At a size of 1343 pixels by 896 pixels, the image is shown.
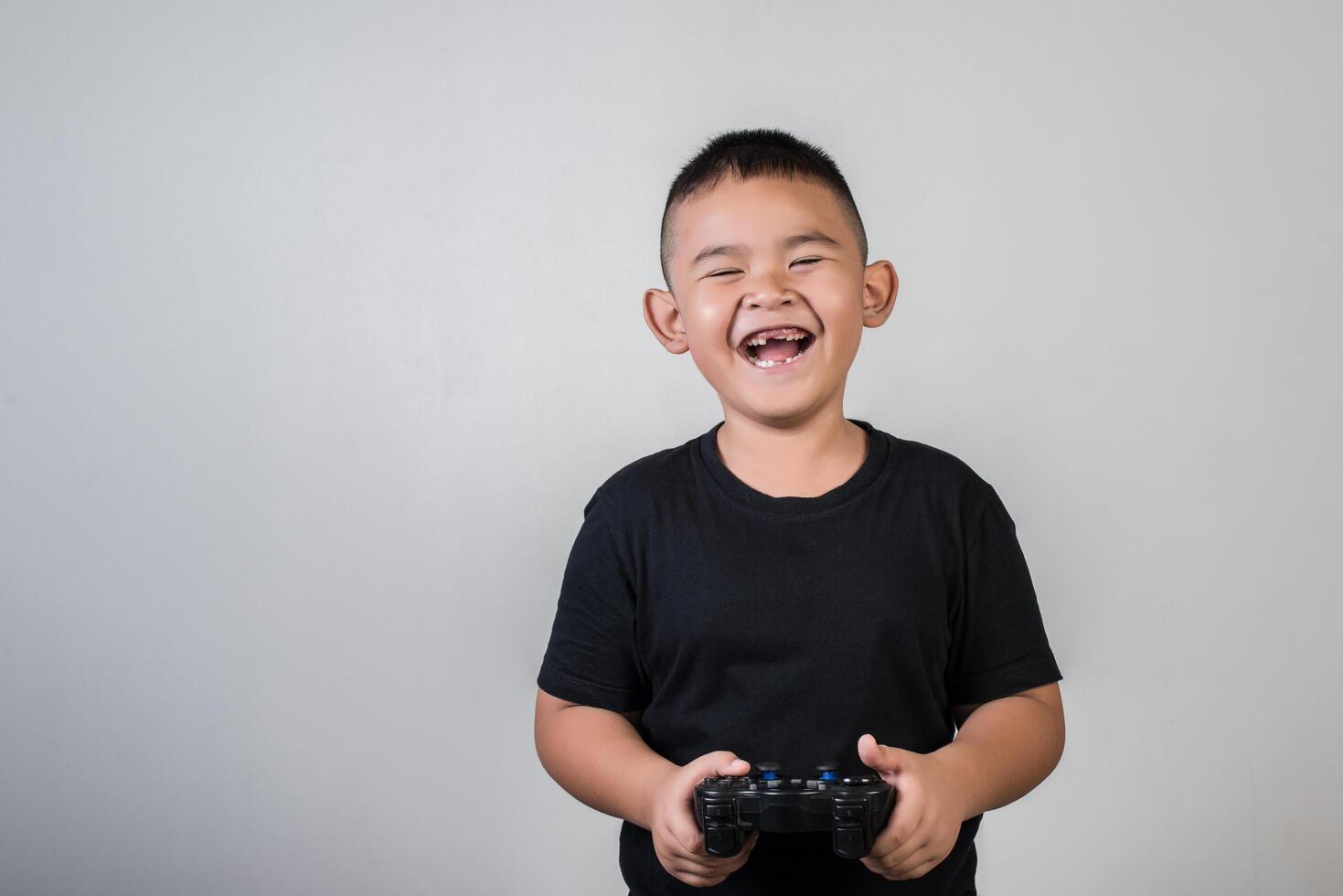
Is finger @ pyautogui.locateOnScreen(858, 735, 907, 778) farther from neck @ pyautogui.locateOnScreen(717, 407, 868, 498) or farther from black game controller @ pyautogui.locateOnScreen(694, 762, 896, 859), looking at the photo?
neck @ pyautogui.locateOnScreen(717, 407, 868, 498)

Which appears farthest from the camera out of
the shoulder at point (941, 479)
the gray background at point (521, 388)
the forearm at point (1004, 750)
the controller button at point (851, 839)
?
the gray background at point (521, 388)

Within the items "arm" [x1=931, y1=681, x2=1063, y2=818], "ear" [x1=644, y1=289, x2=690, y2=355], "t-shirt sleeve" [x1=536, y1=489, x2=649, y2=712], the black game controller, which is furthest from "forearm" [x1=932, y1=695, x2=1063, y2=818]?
"ear" [x1=644, y1=289, x2=690, y2=355]

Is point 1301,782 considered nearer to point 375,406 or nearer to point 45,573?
point 375,406

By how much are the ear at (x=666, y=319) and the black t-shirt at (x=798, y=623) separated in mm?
88

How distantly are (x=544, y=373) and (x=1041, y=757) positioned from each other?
0.66 meters

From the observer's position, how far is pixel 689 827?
2.43 feet

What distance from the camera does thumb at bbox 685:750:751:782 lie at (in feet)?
2.44

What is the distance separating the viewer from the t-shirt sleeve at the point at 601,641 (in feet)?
3.14

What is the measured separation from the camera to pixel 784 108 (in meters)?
1.30

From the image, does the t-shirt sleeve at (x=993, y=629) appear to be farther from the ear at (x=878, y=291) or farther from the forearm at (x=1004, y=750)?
the ear at (x=878, y=291)

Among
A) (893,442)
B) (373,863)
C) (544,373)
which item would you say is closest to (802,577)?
(893,442)

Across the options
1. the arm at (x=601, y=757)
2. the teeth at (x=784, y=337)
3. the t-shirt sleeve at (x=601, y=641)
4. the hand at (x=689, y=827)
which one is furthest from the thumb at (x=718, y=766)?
the teeth at (x=784, y=337)

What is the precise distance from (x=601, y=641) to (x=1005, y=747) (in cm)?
32

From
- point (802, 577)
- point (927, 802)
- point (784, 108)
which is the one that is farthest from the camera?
point (784, 108)
